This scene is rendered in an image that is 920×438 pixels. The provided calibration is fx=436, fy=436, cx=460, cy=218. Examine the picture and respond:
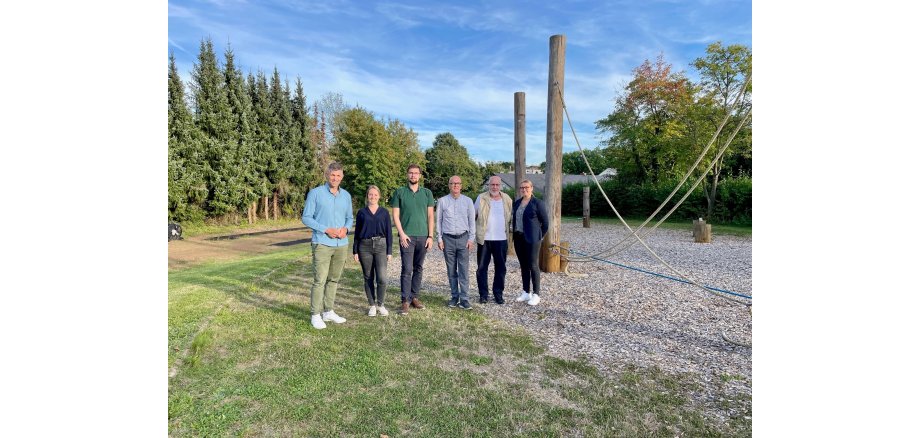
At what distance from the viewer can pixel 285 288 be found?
22.0 feet

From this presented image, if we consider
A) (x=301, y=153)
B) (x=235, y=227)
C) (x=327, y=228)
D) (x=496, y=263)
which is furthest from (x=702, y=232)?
(x=301, y=153)

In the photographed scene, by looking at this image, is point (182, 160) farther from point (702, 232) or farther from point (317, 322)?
point (702, 232)

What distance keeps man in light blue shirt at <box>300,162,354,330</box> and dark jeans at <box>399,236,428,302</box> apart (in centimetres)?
76

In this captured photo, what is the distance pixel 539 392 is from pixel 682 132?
21.3m

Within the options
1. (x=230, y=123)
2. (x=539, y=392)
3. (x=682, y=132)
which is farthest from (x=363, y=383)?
(x=682, y=132)

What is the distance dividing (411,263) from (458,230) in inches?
28.0

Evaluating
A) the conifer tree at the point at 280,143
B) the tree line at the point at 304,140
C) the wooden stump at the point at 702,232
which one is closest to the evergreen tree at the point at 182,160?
the tree line at the point at 304,140

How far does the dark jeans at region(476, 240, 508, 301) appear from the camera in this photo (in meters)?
5.67

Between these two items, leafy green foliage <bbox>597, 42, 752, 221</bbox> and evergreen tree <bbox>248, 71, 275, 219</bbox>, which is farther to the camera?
evergreen tree <bbox>248, 71, 275, 219</bbox>

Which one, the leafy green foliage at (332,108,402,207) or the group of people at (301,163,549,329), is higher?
the leafy green foliage at (332,108,402,207)

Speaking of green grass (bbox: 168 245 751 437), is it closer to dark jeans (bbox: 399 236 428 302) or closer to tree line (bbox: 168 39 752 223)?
dark jeans (bbox: 399 236 428 302)

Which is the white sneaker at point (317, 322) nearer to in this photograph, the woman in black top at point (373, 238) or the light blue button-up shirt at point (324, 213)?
the woman in black top at point (373, 238)

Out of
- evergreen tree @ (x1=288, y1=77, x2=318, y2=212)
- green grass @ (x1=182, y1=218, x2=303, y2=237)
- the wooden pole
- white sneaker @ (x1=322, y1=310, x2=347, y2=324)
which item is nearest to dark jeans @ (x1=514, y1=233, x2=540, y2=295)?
the wooden pole

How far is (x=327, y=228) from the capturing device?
4.49 metres
